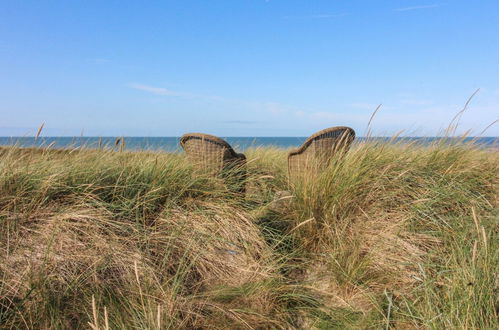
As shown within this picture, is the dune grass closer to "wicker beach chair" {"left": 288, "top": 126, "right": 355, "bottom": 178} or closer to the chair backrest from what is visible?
the chair backrest

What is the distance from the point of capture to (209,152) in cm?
327

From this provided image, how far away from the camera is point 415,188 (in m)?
2.61

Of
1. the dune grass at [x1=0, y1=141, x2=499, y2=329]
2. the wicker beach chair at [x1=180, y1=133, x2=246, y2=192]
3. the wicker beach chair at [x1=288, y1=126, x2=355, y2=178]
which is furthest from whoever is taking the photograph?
the wicker beach chair at [x1=288, y1=126, x2=355, y2=178]

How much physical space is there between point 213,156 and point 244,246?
114cm

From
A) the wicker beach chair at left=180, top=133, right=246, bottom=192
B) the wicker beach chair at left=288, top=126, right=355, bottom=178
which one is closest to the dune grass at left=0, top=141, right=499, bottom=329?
the wicker beach chair at left=180, top=133, right=246, bottom=192

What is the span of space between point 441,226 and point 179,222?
1684mm

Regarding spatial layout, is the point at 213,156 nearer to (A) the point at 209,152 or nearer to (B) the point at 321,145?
(A) the point at 209,152

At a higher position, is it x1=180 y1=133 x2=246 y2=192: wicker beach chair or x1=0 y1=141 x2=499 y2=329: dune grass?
x1=180 y1=133 x2=246 y2=192: wicker beach chair

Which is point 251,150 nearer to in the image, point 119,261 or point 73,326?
point 119,261

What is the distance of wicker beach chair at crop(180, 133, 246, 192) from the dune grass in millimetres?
245

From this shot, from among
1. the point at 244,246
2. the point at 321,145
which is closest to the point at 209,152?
the point at 321,145

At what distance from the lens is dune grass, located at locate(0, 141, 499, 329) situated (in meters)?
1.68

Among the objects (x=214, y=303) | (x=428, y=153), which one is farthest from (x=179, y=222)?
Answer: (x=428, y=153)

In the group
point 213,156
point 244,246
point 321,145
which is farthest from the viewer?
point 321,145
